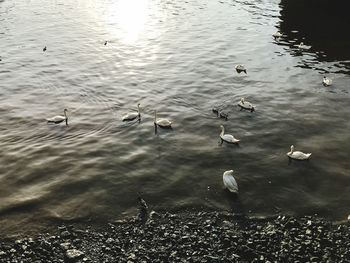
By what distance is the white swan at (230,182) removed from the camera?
654 inches

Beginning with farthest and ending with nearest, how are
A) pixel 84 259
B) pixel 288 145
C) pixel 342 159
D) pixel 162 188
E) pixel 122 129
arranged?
pixel 122 129
pixel 288 145
pixel 342 159
pixel 162 188
pixel 84 259

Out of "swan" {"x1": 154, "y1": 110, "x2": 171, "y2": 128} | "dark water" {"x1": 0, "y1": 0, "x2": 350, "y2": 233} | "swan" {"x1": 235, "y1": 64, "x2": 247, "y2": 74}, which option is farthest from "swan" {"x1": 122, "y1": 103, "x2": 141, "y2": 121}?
"swan" {"x1": 235, "y1": 64, "x2": 247, "y2": 74}

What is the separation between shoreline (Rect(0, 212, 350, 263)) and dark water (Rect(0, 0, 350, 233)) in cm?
81

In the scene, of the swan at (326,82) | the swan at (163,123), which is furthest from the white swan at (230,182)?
the swan at (326,82)

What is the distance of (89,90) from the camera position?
2859 cm

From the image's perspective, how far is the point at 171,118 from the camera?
79.1ft

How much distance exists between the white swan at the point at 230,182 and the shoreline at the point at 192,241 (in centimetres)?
140

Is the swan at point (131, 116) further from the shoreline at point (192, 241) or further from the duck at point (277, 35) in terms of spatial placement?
the duck at point (277, 35)

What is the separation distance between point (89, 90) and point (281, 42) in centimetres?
2174

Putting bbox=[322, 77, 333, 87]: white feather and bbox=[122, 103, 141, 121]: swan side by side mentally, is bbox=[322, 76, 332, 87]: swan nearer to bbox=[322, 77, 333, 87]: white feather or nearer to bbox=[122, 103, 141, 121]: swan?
bbox=[322, 77, 333, 87]: white feather

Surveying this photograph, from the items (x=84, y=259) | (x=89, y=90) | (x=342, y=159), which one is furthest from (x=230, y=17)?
(x=84, y=259)

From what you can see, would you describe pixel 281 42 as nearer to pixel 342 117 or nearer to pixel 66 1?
pixel 342 117

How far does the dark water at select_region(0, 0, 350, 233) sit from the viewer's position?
16.8 m

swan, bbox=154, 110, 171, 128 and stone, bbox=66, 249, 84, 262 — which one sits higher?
swan, bbox=154, 110, 171, 128
